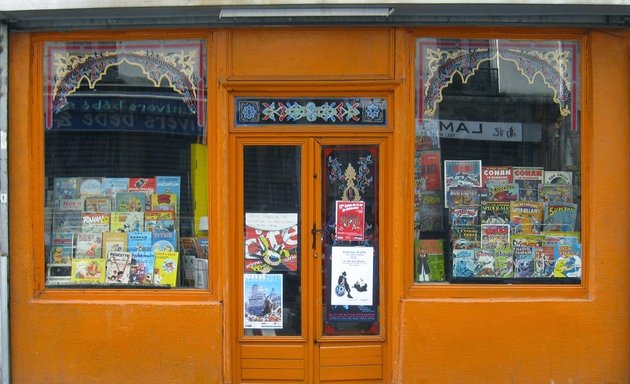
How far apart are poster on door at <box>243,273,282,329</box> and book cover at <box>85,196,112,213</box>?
4.65 ft

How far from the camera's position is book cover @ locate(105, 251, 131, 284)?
662 cm

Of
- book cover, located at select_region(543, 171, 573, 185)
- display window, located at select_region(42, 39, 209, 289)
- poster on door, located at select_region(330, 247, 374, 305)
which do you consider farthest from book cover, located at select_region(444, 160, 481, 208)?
display window, located at select_region(42, 39, 209, 289)

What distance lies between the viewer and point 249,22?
6316 mm

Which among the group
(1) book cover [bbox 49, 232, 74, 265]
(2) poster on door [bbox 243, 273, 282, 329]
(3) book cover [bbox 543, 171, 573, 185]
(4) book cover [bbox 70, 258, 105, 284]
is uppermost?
(3) book cover [bbox 543, 171, 573, 185]

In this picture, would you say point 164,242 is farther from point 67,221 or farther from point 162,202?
point 67,221

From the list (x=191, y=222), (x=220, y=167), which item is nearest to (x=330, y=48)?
(x=220, y=167)

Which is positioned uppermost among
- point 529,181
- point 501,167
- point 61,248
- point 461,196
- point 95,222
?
point 501,167

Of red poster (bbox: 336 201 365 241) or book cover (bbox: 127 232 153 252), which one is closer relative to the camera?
red poster (bbox: 336 201 365 241)

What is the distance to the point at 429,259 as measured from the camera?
6.59 meters

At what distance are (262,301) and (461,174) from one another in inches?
83.8

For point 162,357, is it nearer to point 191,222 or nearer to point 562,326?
point 191,222

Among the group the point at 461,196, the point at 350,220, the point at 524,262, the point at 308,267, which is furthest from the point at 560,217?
the point at 308,267

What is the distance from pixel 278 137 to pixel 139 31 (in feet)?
5.06

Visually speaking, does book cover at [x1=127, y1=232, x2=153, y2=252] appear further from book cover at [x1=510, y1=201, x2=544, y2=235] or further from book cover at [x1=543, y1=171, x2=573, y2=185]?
book cover at [x1=543, y1=171, x2=573, y2=185]
